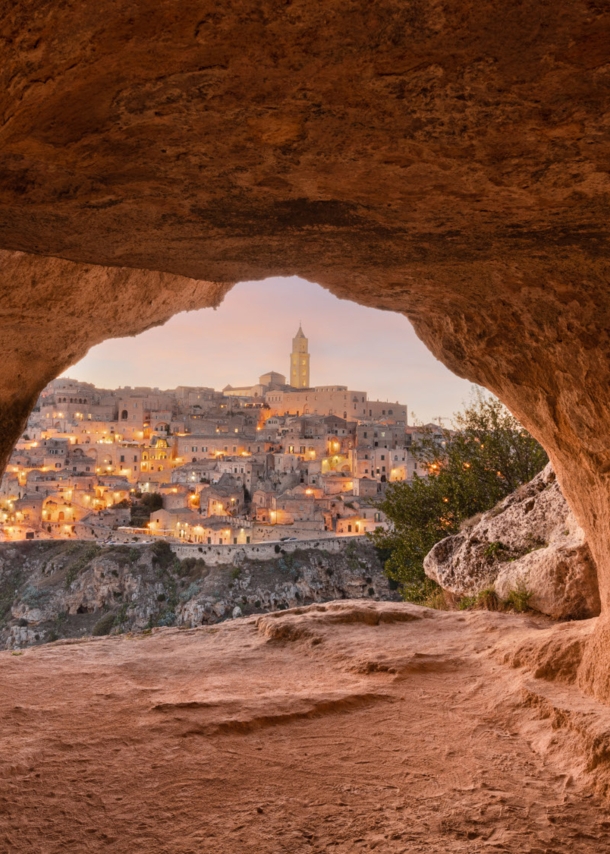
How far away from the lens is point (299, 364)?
15388 centimetres

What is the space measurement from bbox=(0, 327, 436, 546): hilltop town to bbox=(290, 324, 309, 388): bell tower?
37415mm

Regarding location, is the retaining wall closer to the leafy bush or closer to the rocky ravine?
the rocky ravine

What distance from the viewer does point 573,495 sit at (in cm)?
515

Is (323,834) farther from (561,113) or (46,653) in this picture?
(46,653)

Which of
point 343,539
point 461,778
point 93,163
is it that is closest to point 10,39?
point 93,163

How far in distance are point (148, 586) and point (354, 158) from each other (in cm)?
4925

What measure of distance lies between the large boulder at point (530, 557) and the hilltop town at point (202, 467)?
45732 mm

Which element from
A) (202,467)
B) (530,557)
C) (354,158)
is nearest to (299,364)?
(202,467)

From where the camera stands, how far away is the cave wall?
1828 mm

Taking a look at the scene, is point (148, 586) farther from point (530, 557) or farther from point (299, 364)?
Answer: point (299, 364)

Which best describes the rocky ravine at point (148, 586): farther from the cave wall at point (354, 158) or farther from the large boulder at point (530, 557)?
the cave wall at point (354, 158)

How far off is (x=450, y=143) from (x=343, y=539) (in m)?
51.2

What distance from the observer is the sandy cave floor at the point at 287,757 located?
9.96 feet

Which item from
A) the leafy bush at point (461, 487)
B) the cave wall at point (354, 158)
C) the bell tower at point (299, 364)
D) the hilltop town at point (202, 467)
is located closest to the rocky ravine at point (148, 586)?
the hilltop town at point (202, 467)
